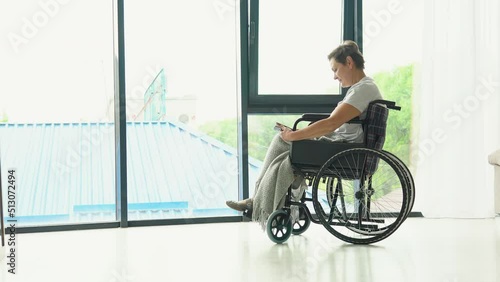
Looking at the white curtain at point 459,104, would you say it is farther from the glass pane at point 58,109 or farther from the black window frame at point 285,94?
the glass pane at point 58,109

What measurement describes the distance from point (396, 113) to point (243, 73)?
1069mm

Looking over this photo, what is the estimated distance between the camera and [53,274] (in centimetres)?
245

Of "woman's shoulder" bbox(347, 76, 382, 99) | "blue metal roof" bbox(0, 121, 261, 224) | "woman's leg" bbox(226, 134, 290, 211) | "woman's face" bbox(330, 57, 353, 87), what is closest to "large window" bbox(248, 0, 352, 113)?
"blue metal roof" bbox(0, 121, 261, 224)

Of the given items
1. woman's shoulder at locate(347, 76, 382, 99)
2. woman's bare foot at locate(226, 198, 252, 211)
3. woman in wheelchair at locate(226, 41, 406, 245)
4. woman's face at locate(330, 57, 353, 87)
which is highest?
woman's face at locate(330, 57, 353, 87)

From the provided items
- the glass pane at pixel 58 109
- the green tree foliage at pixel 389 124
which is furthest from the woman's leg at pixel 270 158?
the glass pane at pixel 58 109

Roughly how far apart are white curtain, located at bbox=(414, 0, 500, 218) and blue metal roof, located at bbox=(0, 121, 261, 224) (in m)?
1.16

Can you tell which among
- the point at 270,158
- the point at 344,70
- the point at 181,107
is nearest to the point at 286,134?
the point at 270,158

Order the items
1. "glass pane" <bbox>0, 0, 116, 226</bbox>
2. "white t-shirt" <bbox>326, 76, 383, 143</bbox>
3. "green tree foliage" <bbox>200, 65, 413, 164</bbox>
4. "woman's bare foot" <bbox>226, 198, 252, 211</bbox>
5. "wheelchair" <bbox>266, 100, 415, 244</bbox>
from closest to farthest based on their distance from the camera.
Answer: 1. "wheelchair" <bbox>266, 100, 415, 244</bbox>
2. "white t-shirt" <bbox>326, 76, 383, 143</bbox>
3. "woman's bare foot" <bbox>226, 198, 252, 211</bbox>
4. "glass pane" <bbox>0, 0, 116, 226</bbox>
5. "green tree foliage" <bbox>200, 65, 413, 164</bbox>

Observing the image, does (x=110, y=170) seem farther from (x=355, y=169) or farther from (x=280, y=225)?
(x=355, y=169)

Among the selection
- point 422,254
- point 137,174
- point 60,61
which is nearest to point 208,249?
point 422,254

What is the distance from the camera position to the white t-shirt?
3020mm

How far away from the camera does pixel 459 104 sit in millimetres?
4012

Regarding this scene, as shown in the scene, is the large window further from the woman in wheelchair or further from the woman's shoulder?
the woman's shoulder

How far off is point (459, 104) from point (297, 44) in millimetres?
1104
